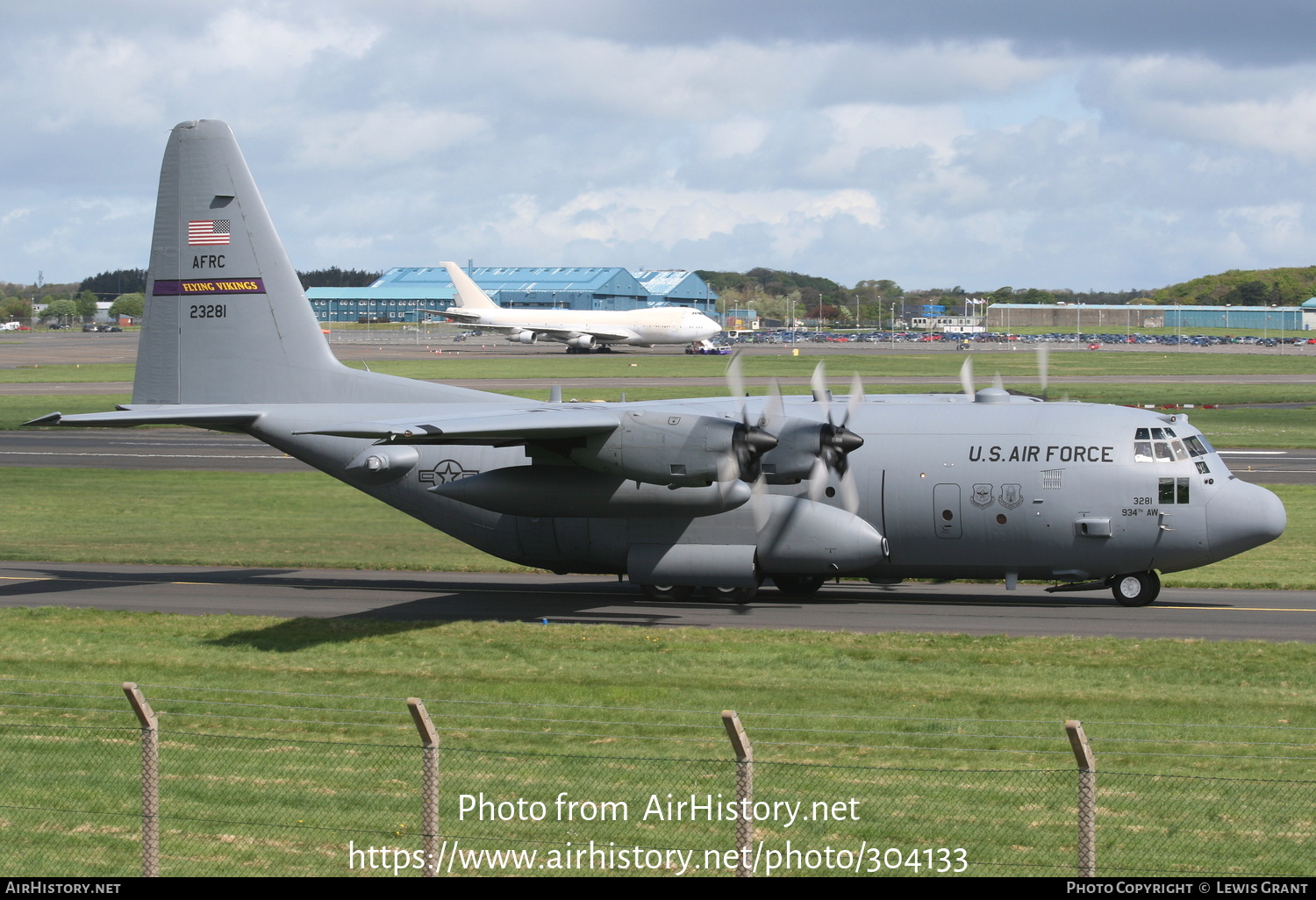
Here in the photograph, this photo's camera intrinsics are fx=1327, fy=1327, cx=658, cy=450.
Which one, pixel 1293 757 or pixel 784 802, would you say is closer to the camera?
pixel 784 802

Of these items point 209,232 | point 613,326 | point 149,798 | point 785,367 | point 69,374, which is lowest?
point 149,798

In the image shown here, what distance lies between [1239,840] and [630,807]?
18.8 ft

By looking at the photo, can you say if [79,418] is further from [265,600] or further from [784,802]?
[784,802]

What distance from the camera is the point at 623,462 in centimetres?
2322

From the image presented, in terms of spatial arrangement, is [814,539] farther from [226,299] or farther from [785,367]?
[785,367]

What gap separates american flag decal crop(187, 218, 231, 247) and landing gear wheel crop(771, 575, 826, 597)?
1415 centimetres

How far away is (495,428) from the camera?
21797 millimetres

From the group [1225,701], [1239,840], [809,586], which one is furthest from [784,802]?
[809,586]

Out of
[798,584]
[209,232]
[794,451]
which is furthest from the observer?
[209,232]

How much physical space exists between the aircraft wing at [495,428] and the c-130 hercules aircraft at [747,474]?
8 cm

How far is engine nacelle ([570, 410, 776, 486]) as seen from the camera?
22.7 metres

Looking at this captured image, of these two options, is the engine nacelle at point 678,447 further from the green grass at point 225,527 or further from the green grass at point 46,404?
the green grass at point 46,404

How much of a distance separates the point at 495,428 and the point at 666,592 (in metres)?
7.17

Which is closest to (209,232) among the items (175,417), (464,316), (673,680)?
(175,417)
